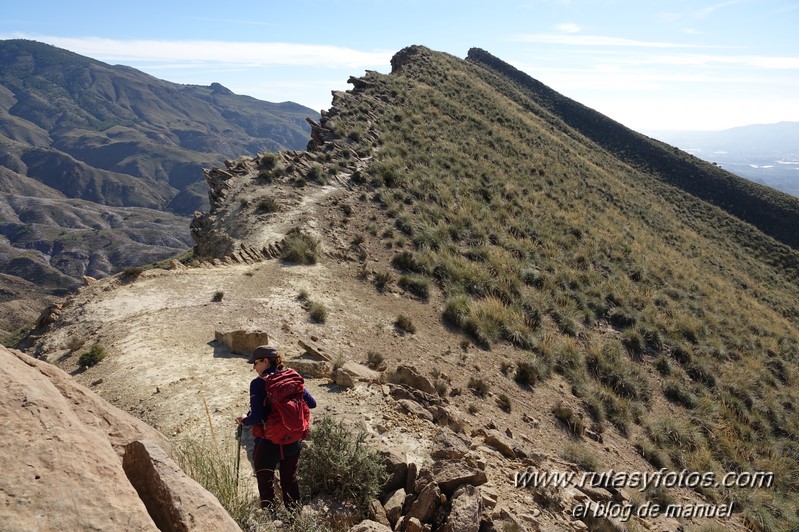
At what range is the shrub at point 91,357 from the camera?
30.9 ft

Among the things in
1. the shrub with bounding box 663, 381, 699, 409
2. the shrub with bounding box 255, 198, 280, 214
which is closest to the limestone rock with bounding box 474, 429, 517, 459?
the shrub with bounding box 663, 381, 699, 409

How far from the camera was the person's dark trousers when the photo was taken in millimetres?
5324

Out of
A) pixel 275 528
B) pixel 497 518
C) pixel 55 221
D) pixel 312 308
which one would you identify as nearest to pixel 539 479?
pixel 497 518

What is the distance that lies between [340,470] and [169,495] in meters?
2.43

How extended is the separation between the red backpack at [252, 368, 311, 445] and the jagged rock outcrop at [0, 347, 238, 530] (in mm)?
1475

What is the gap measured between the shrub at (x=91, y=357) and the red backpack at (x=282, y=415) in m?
5.97

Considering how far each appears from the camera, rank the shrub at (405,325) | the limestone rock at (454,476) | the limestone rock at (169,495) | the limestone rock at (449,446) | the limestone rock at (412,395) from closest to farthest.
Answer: the limestone rock at (169,495) → the limestone rock at (454,476) → the limestone rock at (449,446) → the limestone rock at (412,395) → the shrub at (405,325)

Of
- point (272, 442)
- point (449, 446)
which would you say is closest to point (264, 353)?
point (272, 442)

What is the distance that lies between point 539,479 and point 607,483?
6.88 ft

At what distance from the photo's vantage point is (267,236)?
55.5 feet

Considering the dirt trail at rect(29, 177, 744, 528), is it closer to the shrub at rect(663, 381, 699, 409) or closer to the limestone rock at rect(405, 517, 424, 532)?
the limestone rock at rect(405, 517, 424, 532)

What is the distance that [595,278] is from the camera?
2016 centimetres

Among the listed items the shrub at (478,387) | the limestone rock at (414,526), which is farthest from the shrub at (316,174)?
the limestone rock at (414,526)

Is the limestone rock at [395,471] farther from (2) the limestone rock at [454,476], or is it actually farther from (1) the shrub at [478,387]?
(1) the shrub at [478,387]
